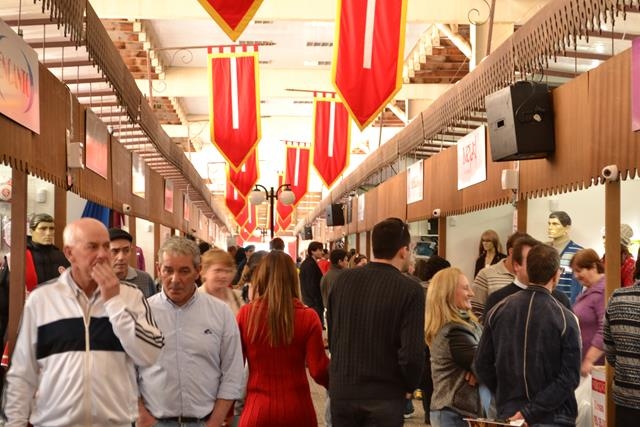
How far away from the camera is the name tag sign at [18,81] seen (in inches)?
170

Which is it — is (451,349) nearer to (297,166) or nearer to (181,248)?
(181,248)

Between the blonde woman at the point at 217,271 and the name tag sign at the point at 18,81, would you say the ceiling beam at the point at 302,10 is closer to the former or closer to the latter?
the name tag sign at the point at 18,81

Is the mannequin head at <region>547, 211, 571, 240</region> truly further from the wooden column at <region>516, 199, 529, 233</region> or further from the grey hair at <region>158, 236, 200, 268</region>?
the grey hair at <region>158, 236, 200, 268</region>

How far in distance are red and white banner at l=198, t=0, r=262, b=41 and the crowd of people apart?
2255 mm

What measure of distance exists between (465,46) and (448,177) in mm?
4278

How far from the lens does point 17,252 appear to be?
5078 mm

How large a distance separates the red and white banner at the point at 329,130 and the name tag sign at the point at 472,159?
668 centimetres

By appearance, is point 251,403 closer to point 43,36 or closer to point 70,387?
point 70,387

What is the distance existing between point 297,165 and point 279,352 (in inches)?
722

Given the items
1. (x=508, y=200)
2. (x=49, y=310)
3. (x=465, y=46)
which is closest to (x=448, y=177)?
(x=508, y=200)

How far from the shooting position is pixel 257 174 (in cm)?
2062

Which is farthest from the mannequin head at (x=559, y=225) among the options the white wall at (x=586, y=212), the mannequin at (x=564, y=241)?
the white wall at (x=586, y=212)

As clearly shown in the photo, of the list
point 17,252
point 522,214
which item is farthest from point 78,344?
point 522,214

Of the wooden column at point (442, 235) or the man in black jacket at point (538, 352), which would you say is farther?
the wooden column at point (442, 235)
